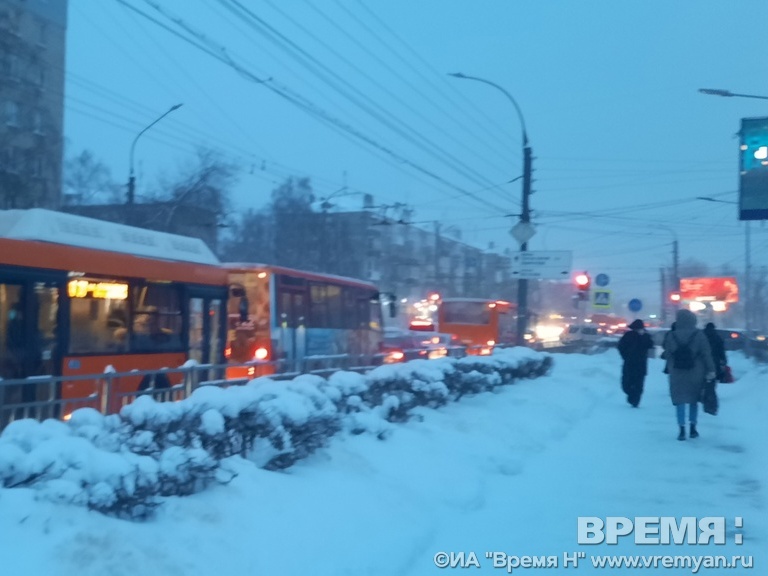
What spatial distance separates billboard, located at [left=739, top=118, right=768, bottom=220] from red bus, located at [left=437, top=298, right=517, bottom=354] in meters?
19.8

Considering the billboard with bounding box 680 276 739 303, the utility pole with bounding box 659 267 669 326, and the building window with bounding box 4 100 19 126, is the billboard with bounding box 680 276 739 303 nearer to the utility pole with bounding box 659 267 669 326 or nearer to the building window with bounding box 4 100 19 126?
the utility pole with bounding box 659 267 669 326

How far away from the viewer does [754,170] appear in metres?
21.4

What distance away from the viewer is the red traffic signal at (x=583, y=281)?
2800 cm

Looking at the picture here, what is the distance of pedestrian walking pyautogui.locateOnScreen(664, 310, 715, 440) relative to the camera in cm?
1264

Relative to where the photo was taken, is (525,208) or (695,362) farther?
(525,208)

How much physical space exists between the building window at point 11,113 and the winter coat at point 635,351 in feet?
81.8

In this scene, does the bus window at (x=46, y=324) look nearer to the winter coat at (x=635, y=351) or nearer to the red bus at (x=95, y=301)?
the red bus at (x=95, y=301)

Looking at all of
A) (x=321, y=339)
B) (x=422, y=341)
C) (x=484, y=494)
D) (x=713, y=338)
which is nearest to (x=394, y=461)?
(x=484, y=494)

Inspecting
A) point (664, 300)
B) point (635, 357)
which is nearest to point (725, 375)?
point (635, 357)

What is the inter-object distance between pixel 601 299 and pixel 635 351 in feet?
49.5

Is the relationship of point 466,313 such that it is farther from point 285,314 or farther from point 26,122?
point 285,314

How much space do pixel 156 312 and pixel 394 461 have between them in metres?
6.60

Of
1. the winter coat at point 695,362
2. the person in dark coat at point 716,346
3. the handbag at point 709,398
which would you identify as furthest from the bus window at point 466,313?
the winter coat at point 695,362

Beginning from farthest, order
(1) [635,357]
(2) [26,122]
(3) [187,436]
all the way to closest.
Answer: (2) [26,122], (1) [635,357], (3) [187,436]
